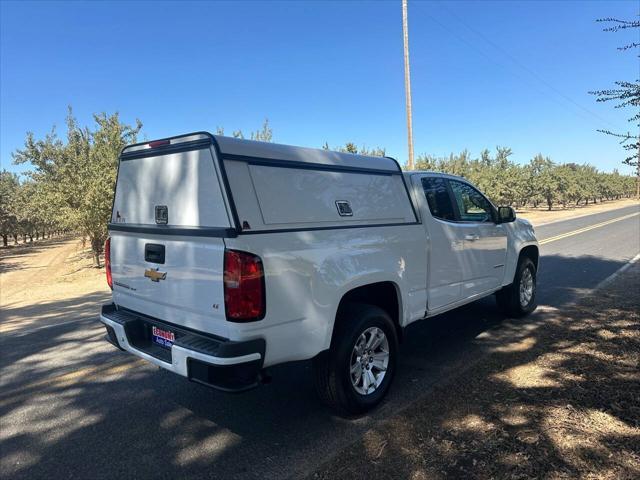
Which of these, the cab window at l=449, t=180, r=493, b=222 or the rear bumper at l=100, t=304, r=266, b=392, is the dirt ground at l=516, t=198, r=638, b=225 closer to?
the cab window at l=449, t=180, r=493, b=222

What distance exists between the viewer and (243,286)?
9.27ft

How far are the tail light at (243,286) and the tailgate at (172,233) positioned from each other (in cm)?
7

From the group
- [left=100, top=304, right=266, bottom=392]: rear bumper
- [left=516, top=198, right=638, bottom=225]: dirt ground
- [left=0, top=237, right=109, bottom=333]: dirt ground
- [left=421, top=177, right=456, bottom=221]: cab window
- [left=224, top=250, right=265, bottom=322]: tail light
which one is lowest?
[left=0, top=237, right=109, bottom=333]: dirt ground

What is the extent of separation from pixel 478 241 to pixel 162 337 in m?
3.64

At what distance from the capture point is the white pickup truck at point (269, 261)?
9.51 ft

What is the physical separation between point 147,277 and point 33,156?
2710 cm

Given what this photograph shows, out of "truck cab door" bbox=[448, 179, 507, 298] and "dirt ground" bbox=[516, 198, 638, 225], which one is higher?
"truck cab door" bbox=[448, 179, 507, 298]

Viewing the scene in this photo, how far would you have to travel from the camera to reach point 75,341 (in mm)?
5988

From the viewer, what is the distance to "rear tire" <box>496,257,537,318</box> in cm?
614

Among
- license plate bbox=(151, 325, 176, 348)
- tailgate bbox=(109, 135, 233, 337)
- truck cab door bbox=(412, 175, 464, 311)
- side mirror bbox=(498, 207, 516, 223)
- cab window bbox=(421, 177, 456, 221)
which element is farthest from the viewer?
side mirror bbox=(498, 207, 516, 223)

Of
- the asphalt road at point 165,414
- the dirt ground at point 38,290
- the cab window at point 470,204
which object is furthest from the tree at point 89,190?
the cab window at point 470,204

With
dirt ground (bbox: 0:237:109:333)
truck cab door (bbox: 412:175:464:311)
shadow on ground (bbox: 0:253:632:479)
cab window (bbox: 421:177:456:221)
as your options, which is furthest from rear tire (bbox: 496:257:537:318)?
dirt ground (bbox: 0:237:109:333)

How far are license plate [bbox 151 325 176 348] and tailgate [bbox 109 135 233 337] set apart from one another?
0.10 metres

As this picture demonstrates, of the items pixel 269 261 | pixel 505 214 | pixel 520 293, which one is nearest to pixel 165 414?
pixel 269 261
